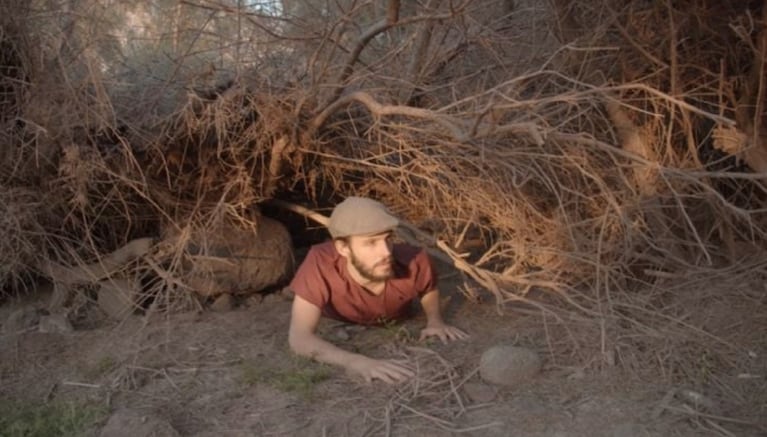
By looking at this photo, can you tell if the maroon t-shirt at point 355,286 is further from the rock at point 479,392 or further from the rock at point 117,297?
the rock at point 117,297

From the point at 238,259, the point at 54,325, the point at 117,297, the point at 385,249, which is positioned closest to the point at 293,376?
the point at 385,249

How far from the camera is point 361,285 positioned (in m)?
4.70

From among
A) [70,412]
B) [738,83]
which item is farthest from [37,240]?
[738,83]

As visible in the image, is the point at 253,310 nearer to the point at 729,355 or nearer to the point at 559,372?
the point at 559,372

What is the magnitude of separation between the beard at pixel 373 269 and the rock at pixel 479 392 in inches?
33.4

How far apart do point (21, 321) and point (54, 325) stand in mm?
226

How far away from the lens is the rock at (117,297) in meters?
5.39

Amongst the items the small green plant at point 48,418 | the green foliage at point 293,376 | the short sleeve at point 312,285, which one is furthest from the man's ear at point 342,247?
the small green plant at point 48,418

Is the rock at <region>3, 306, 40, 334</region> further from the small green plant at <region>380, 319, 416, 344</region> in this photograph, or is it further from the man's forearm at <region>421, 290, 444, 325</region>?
the man's forearm at <region>421, 290, 444, 325</region>

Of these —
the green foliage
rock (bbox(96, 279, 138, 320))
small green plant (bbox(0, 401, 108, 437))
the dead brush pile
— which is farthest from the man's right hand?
rock (bbox(96, 279, 138, 320))

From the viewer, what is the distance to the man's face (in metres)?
4.45

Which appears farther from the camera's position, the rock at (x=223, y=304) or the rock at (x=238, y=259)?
the rock at (x=223, y=304)

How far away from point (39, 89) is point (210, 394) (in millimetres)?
2443

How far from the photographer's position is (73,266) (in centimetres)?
552
